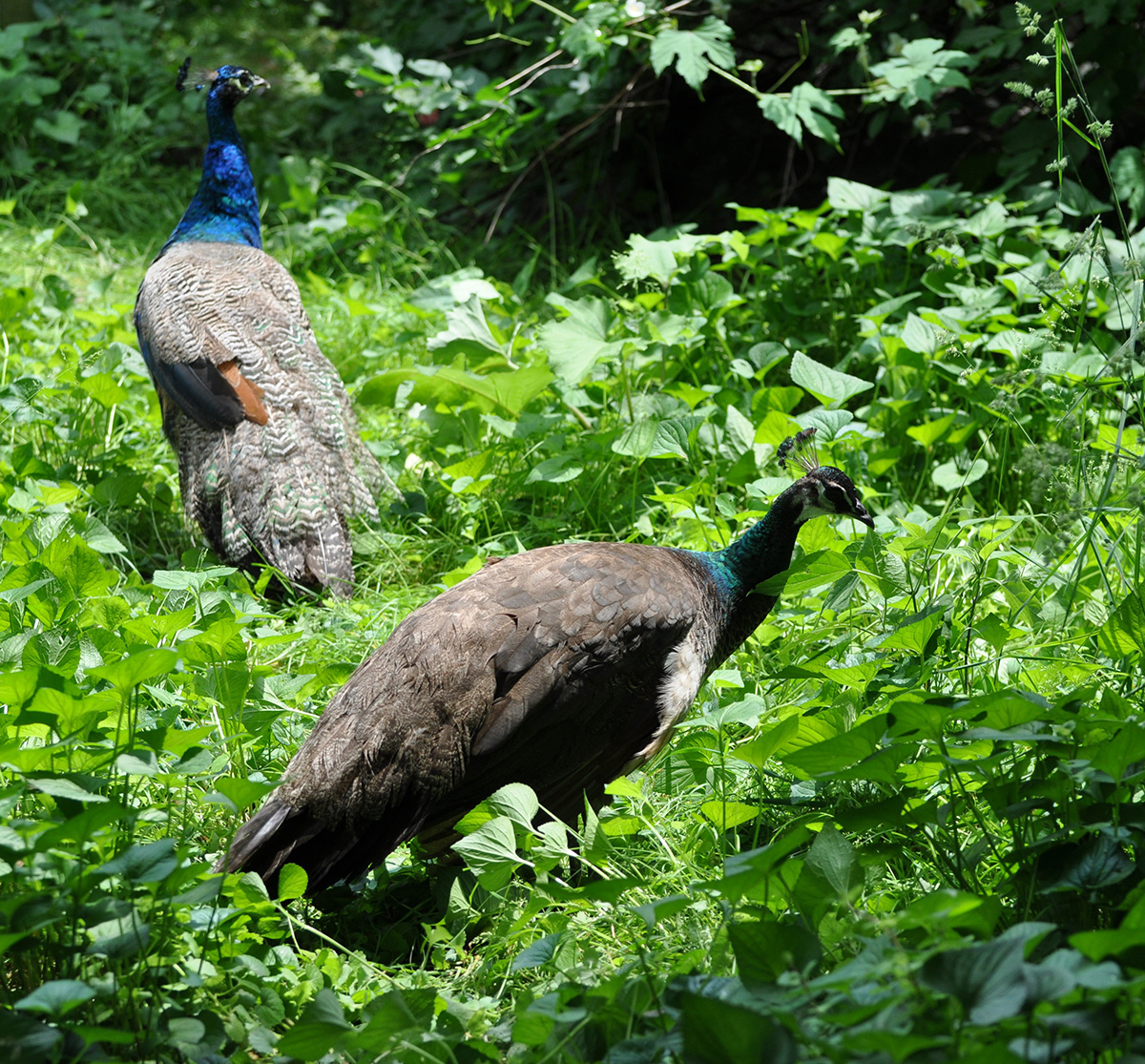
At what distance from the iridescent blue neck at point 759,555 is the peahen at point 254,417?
1.30 meters

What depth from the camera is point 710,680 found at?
2932mm

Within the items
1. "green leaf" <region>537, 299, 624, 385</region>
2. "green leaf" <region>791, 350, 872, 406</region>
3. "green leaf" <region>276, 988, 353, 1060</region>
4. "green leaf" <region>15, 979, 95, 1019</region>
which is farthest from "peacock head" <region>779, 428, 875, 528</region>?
"green leaf" <region>15, 979, 95, 1019</region>

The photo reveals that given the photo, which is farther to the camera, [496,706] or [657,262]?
[657,262]

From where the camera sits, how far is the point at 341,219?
19.0ft

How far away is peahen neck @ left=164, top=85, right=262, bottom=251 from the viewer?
465 cm

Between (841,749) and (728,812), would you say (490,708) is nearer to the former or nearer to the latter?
(728,812)

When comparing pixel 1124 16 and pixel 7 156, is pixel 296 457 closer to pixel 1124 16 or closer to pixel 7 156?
pixel 1124 16

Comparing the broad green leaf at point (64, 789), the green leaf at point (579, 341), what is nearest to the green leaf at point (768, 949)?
the broad green leaf at point (64, 789)

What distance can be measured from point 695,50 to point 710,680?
266 centimetres

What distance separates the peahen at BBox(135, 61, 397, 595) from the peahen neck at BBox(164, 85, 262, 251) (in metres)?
0.22


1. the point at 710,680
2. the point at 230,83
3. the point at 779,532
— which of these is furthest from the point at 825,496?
the point at 230,83

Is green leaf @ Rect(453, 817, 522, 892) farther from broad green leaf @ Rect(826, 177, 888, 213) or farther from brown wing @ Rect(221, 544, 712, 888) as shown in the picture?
broad green leaf @ Rect(826, 177, 888, 213)

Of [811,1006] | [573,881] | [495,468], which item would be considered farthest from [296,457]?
[811,1006]

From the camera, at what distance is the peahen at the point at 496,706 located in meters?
2.33
